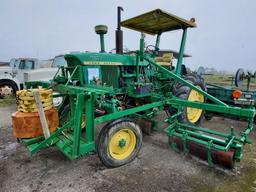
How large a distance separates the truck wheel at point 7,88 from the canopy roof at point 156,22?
673 cm

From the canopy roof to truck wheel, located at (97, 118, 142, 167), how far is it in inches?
73.8

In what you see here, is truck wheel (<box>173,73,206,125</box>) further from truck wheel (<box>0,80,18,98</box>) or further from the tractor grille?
truck wheel (<box>0,80,18,98</box>)

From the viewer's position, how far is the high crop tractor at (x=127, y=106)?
90.5 inches

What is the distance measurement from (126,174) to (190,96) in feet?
7.42

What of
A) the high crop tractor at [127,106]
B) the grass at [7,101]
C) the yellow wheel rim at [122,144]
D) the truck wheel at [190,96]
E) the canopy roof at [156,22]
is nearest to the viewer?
the high crop tractor at [127,106]

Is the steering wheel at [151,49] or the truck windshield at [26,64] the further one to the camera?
the truck windshield at [26,64]

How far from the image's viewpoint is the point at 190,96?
12.7 ft

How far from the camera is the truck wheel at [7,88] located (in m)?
7.85

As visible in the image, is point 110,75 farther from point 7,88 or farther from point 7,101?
point 7,88

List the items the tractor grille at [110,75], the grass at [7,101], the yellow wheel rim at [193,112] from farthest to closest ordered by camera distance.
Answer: the grass at [7,101] < the yellow wheel rim at [193,112] < the tractor grille at [110,75]

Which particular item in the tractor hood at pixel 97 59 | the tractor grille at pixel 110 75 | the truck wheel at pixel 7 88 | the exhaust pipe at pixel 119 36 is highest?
the exhaust pipe at pixel 119 36

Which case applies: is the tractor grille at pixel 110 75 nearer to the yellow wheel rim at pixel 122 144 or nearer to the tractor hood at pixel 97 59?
the tractor hood at pixel 97 59

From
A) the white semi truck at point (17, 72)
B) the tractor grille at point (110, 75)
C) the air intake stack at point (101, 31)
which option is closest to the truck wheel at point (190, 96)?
the tractor grille at point (110, 75)

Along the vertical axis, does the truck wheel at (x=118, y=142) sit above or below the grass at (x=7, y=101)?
above
